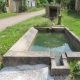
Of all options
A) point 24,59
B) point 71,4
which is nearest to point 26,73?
point 24,59

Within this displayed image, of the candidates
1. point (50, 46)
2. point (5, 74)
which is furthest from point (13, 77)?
point (50, 46)

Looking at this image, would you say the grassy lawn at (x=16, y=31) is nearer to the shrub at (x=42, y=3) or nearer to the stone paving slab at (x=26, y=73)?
the stone paving slab at (x=26, y=73)

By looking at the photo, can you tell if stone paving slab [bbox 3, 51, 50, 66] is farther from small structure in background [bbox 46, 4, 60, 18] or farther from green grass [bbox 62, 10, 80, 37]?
small structure in background [bbox 46, 4, 60, 18]

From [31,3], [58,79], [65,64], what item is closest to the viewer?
[58,79]

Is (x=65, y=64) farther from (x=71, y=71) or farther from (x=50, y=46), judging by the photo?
(x=50, y=46)

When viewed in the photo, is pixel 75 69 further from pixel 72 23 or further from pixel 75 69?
pixel 72 23

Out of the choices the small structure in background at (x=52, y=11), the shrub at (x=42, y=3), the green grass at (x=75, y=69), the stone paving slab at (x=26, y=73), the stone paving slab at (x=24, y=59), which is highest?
the shrub at (x=42, y=3)

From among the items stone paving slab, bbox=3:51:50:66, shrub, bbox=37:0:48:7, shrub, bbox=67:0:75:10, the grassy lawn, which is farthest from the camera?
shrub, bbox=37:0:48:7

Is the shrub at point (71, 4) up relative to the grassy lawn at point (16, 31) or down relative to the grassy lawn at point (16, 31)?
up

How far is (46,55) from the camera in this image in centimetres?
532

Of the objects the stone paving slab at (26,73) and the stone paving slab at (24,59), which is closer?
the stone paving slab at (26,73)

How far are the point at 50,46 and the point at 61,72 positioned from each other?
4.28m

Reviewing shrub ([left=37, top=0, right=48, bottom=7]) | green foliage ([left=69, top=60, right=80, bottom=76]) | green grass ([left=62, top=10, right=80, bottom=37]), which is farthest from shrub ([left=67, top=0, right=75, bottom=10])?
green foliage ([left=69, top=60, right=80, bottom=76])

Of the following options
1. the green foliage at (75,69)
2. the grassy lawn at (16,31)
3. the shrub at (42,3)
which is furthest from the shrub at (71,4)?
the green foliage at (75,69)
